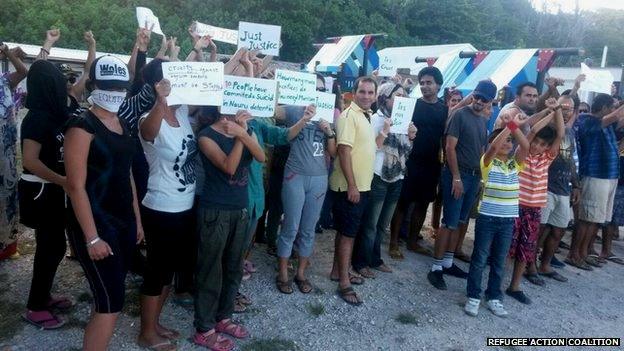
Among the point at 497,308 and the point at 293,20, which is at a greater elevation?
the point at 293,20

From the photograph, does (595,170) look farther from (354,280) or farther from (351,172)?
(351,172)

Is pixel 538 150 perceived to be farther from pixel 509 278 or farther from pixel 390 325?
pixel 390 325

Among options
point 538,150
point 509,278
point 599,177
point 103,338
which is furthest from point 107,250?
point 599,177

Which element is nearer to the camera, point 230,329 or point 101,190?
point 101,190

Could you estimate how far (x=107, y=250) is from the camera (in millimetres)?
2592

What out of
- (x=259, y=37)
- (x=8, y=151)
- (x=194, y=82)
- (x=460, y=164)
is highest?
(x=259, y=37)

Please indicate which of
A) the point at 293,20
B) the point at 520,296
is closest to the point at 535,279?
the point at 520,296

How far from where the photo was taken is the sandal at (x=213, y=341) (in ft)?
11.2

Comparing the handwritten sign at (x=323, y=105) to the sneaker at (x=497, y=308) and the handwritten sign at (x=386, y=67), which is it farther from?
the handwritten sign at (x=386, y=67)

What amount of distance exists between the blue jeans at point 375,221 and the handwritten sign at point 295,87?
4.28 feet

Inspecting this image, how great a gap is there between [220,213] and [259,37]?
2.22 m

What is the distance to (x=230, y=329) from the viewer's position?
364 centimetres

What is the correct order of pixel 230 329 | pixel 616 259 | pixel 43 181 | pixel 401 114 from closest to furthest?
pixel 43 181 → pixel 230 329 → pixel 401 114 → pixel 616 259

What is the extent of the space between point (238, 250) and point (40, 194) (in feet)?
5.14
